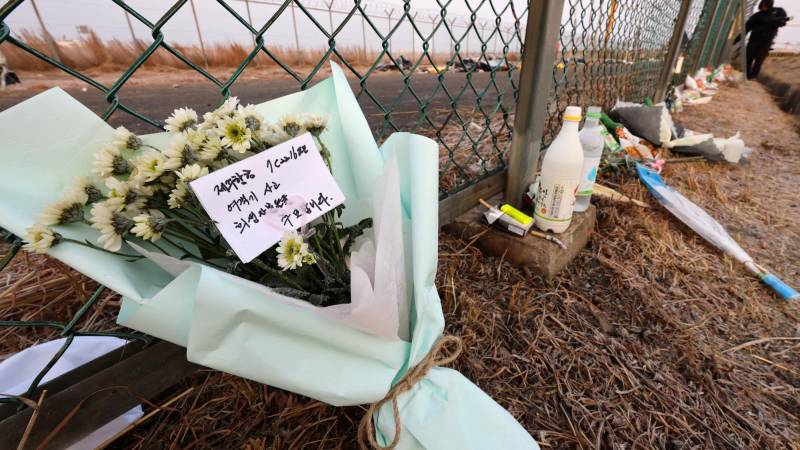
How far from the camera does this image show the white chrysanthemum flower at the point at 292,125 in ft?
1.60

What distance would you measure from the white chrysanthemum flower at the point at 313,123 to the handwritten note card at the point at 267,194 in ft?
0.07

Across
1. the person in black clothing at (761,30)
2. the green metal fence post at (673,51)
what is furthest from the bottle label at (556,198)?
the person in black clothing at (761,30)

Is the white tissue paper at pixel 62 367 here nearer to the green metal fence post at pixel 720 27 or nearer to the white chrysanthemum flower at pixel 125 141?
the white chrysanthemum flower at pixel 125 141

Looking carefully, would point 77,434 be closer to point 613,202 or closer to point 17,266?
point 17,266

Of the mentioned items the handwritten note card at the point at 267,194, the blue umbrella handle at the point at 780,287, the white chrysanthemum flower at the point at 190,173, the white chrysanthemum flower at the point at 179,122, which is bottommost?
the blue umbrella handle at the point at 780,287

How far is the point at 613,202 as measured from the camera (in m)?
1.49

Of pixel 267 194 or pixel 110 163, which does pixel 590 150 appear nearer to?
pixel 267 194

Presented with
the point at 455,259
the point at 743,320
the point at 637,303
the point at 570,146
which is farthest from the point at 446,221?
Answer: the point at 743,320

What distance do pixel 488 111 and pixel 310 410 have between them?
291 cm

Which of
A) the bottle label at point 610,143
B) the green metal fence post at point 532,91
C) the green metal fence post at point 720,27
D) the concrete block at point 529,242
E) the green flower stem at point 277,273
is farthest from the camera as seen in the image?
the green metal fence post at point 720,27

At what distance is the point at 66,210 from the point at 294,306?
12.1 inches

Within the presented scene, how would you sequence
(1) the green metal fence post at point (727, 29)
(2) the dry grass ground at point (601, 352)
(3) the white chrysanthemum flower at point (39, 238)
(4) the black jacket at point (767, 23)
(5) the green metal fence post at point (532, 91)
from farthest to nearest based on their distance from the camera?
(4) the black jacket at point (767, 23)
(1) the green metal fence post at point (727, 29)
(5) the green metal fence post at point (532, 91)
(2) the dry grass ground at point (601, 352)
(3) the white chrysanthemum flower at point (39, 238)

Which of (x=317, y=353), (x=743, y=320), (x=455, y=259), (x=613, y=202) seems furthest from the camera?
(x=613, y=202)

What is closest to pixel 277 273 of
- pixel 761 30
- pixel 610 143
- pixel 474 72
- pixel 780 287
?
pixel 780 287
